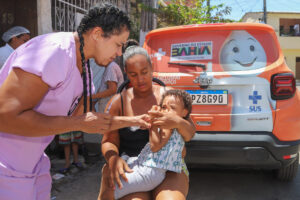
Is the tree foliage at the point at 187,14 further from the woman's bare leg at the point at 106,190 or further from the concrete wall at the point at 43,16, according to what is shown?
the woman's bare leg at the point at 106,190

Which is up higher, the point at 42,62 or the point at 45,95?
the point at 42,62

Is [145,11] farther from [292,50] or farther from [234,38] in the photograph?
[292,50]

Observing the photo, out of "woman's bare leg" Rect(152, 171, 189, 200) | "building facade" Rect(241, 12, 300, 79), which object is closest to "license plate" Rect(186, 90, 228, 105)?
→ "woman's bare leg" Rect(152, 171, 189, 200)

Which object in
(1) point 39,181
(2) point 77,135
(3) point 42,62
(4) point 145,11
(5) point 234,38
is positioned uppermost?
(4) point 145,11

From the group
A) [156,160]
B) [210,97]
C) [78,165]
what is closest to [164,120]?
[156,160]

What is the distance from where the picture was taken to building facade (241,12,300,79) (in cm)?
3159

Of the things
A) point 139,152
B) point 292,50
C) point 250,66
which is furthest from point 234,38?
point 292,50

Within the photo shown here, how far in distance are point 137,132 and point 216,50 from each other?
1.76 metres

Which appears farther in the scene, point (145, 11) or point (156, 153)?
point (145, 11)

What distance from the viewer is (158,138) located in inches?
67.0

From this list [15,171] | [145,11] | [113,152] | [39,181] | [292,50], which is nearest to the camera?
[15,171]

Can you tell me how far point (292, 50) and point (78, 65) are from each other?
115 feet

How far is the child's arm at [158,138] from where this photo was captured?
170 cm

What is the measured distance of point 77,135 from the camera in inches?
177
